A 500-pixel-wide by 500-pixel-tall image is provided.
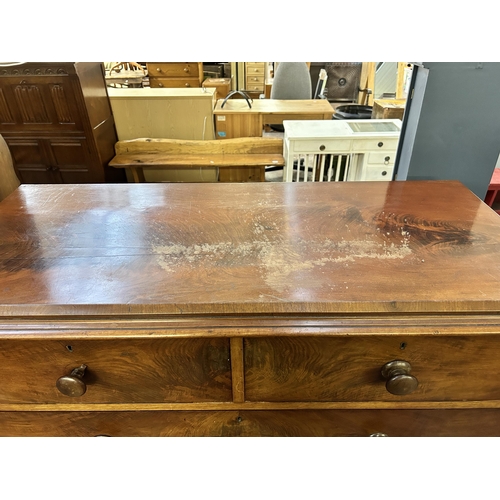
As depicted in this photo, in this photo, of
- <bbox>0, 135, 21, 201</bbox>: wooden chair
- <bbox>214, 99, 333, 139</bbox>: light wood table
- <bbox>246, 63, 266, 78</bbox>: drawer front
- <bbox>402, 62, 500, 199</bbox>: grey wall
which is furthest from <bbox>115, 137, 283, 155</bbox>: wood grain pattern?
<bbox>246, 63, 266, 78</bbox>: drawer front

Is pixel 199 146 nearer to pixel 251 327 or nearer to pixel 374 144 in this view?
pixel 374 144

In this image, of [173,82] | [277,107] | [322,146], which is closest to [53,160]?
[277,107]

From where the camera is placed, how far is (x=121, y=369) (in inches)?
25.6

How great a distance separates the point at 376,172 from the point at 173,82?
3693 millimetres

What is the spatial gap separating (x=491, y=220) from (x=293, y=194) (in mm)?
472

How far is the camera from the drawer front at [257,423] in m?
0.71

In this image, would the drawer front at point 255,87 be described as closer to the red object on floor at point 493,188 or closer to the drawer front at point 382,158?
the drawer front at point 382,158

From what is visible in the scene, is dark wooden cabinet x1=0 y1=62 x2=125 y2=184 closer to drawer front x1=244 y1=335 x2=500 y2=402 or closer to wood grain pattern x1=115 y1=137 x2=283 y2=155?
wood grain pattern x1=115 y1=137 x2=283 y2=155

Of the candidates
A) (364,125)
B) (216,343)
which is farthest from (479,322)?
(364,125)

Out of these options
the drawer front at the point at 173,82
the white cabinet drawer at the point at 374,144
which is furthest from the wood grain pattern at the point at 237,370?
the drawer front at the point at 173,82

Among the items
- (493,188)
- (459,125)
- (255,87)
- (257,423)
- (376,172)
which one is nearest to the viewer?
(257,423)

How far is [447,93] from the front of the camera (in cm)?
126

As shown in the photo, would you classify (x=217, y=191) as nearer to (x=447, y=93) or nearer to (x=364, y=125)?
(x=447, y=93)

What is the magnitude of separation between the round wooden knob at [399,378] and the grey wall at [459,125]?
1003 mm
